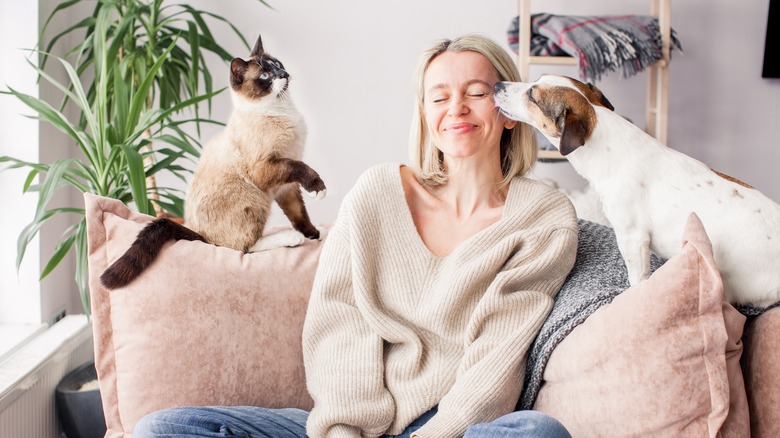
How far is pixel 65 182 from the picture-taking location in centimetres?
195

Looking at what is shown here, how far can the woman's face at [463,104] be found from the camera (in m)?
1.50

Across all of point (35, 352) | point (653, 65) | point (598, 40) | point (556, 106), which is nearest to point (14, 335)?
point (35, 352)

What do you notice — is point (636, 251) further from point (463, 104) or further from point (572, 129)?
point (463, 104)

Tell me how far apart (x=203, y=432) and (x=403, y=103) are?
1.79 m

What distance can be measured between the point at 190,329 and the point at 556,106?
0.87m

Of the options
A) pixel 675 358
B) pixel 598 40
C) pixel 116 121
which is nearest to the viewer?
pixel 675 358

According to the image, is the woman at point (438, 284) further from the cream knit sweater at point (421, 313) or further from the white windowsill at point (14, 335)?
the white windowsill at point (14, 335)

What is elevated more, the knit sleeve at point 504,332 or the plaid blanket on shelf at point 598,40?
the plaid blanket on shelf at point 598,40

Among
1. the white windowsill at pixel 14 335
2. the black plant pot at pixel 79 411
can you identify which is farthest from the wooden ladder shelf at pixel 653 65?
the white windowsill at pixel 14 335

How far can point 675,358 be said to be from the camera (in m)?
1.15

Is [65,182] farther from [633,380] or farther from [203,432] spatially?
[633,380]

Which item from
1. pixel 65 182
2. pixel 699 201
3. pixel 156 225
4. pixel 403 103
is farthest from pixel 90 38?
pixel 699 201

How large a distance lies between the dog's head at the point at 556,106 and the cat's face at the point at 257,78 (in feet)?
1.58

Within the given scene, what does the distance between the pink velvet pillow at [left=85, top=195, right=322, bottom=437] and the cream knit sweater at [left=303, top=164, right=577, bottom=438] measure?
82mm
